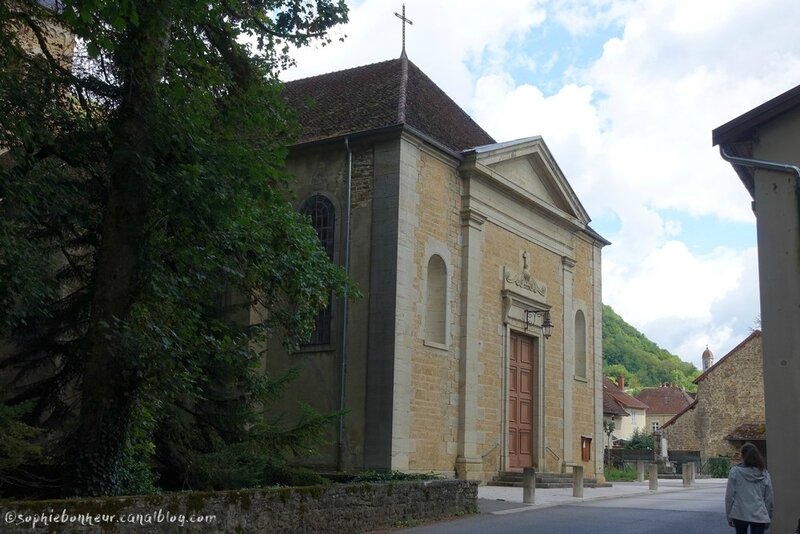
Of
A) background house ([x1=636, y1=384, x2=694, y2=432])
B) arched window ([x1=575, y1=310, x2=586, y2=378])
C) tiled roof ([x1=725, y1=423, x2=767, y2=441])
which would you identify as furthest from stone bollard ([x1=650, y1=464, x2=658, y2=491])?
background house ([x1=636, y1=384, x2=694, y2=432])

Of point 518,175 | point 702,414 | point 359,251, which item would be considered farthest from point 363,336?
point 702,414

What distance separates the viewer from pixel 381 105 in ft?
74.1

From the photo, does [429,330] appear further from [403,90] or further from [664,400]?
[664,400]

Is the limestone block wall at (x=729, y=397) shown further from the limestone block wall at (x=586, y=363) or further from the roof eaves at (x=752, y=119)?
the roof eaves at (x=752, y=119)

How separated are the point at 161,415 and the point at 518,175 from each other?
13953mm

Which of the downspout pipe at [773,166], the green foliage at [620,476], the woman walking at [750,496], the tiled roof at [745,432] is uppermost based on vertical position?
the downspout pipe at [773,166]

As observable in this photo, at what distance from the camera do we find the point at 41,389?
580 inches

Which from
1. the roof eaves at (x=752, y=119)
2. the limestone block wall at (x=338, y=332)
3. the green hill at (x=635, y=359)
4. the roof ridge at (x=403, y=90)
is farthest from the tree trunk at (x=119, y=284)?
the green hill at (x=635, y=359)

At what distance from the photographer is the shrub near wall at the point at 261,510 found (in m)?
8.53

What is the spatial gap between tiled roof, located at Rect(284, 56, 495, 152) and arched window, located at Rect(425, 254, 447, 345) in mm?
2958

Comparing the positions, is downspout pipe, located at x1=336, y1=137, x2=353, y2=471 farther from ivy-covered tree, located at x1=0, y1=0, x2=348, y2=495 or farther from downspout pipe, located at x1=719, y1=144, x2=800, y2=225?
downspout pipe, located at x1=719, y1=144, x2=800, y2=225

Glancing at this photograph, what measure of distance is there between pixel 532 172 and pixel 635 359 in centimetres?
11059

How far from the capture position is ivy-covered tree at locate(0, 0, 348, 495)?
11.2 meters

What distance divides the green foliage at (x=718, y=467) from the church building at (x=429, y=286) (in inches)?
727
